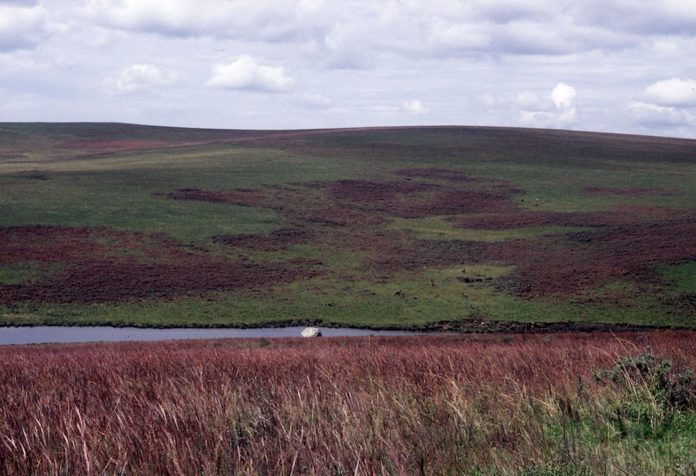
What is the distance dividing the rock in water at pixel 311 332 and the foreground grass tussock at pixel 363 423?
30040 millimetres

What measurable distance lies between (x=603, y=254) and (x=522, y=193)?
24498 millimetres

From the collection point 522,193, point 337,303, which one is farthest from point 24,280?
point 522,193

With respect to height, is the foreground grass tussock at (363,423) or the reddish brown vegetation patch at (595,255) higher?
the foreground grass tussock at (363,423)

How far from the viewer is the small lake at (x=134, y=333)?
132 feet

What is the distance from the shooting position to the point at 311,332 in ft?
133

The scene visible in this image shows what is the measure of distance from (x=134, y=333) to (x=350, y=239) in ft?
87.2

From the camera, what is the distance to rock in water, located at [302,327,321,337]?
40.3 metres

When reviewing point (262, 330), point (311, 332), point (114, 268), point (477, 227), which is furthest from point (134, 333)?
point (477, 227)

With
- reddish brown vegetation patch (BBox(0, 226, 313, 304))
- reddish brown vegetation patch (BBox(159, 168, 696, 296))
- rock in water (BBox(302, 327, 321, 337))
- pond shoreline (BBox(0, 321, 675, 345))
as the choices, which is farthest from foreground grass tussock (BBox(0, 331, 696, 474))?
reddish brown vegetation patch (BBox(159, 168, 696, 296))

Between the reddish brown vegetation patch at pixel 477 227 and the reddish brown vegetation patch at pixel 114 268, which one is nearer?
the reddish brown vegetation patch at pixel 114 268

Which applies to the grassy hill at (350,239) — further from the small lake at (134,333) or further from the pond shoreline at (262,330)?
the small lake at (134,333)

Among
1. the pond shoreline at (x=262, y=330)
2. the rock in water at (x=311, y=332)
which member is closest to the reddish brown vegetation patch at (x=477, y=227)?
the pond shoreline at (x=262, y=330)

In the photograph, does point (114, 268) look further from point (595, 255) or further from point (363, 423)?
point (363, 423)

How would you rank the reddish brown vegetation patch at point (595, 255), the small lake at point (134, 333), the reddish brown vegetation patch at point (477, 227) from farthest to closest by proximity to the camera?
1. the reddish brown vegetation patch at point (477, 227)
2. the reddish brown vegetation patch at point (595, 255)
3. the small lake at point (134, 333)
